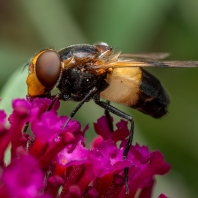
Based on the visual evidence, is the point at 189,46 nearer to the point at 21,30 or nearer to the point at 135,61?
the point at 21,30

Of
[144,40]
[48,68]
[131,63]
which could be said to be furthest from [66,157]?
[144,40]

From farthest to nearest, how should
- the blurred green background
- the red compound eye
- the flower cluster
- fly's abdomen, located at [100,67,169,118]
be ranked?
1. the blurred green background
2. fly's abdomen, located at [100,67,169,118]
3. the red compound eye
4. the flower cluster

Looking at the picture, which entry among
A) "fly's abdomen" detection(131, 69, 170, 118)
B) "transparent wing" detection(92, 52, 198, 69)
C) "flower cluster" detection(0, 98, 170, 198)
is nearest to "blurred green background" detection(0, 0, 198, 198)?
"fly's abdomen" detection(131, 69, 170, 118)

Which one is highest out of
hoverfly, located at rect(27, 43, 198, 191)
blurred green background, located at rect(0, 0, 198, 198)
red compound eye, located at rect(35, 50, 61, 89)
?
red compound eye, located at rect(35, 50, 61, 89)

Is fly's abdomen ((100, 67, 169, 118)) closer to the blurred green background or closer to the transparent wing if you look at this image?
the transparent wing

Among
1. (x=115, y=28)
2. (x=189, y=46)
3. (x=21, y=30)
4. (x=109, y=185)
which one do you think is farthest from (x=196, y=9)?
(x=109, y=185)

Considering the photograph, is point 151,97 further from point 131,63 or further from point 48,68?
point 48,68
